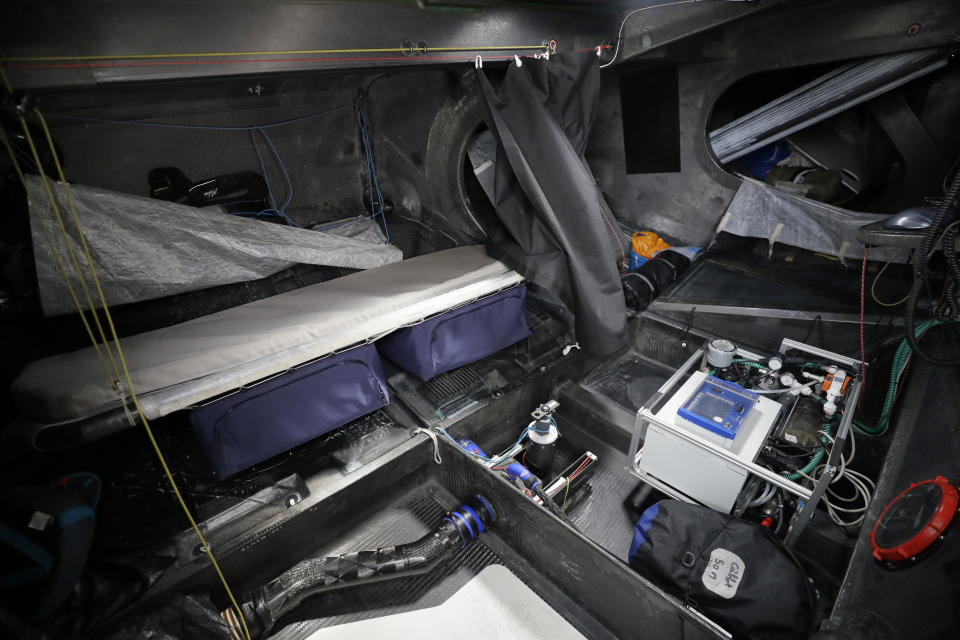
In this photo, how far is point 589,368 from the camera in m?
2.41

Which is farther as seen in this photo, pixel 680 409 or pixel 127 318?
pixel 127 318

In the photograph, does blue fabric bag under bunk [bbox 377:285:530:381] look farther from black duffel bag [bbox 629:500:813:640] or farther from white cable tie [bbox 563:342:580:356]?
black duffel bag [bbox 629:500:813:640]

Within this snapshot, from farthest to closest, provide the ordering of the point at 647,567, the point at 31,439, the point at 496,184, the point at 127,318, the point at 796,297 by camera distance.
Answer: the point at 796,297 < the point at 496,184 < the point at 127,318 < the point at 647,567 < the point at 31,439

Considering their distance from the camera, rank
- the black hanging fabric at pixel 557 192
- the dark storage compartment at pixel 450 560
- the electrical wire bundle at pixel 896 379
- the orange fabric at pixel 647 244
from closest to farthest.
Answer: the dark storage compartment at pixel 450 560 < the electrical wire bundle at pixel 896 379 < the black hanging fabric at pixel 557 192 < the orange fabric at pixel 647 244

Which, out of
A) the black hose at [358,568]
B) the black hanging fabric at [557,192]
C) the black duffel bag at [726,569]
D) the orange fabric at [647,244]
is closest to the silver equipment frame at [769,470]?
the black duffel bag at [726,569]

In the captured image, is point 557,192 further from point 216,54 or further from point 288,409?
point 288,409

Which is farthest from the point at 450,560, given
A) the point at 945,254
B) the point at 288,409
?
the point at 945,254

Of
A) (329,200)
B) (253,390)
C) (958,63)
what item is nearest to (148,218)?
(253,390)

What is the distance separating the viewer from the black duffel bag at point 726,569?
124cm

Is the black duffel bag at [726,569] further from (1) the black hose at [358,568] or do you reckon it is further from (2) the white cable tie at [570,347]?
(2) the white cable tie at [570,347]

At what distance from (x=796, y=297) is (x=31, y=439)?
127 inches

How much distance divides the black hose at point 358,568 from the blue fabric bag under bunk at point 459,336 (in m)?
0.63

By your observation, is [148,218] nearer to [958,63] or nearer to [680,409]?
[680,409]

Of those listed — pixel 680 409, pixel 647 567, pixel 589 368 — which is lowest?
pixel 647 567
